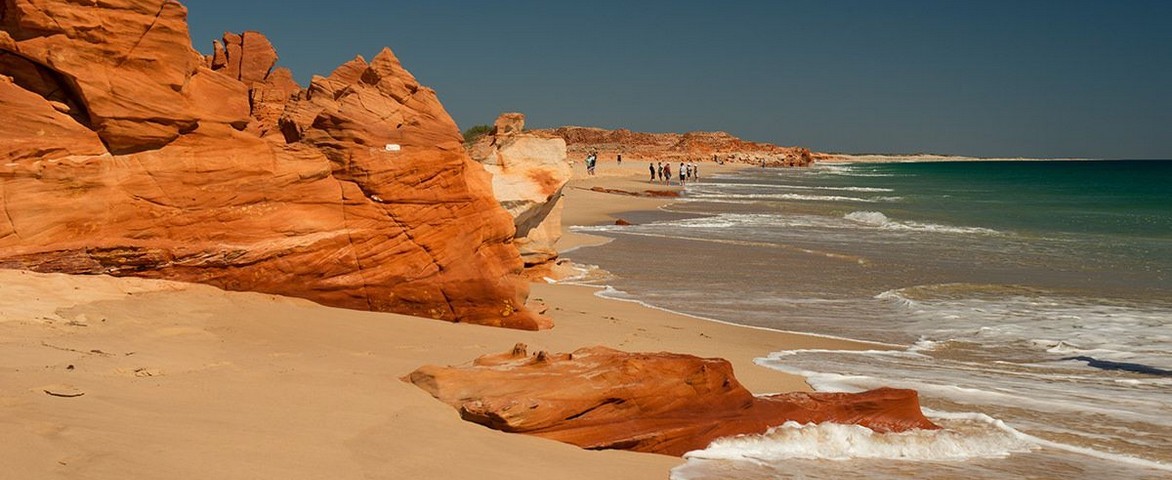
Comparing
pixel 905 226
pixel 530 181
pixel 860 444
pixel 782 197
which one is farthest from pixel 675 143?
pixel 860 444

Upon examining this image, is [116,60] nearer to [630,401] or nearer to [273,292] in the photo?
[273,292]

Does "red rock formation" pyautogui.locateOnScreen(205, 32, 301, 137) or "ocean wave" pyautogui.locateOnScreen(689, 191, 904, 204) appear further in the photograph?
"ocean wave" pyautogui.locateOnScreen(689, 191, 904, 204)

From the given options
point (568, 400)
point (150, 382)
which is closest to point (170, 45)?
point (150, 382)

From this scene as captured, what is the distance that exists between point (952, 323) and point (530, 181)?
6.09 m

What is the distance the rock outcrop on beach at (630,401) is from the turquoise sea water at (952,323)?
22 centimetres

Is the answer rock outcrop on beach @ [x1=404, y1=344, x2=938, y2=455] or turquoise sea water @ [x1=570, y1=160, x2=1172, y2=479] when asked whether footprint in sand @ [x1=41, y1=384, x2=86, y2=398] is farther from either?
turquoise sea water @ [x1=570, y1=160, x2=1172, y2=479]

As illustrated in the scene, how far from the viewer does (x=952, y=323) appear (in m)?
12.6

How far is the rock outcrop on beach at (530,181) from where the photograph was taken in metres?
14.8

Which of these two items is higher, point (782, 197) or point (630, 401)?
point (630, 401)

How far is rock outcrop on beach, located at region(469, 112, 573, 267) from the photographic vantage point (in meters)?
14.8

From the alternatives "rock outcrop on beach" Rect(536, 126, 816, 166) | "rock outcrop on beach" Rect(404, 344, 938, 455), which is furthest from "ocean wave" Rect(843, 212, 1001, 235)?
"rock outcrop on beach" Rect(536, 126, 816, 166)

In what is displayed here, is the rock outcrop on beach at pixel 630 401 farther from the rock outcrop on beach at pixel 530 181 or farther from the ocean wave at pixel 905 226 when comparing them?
the ocean wave at pixel 905 226

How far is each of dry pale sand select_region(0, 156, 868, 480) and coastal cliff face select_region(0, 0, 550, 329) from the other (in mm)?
335

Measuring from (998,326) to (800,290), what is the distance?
3.63 m
